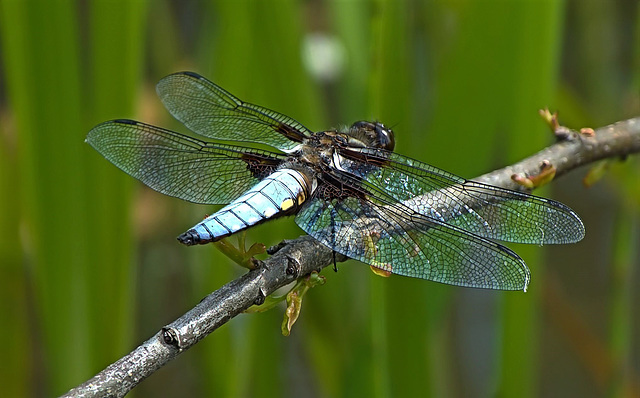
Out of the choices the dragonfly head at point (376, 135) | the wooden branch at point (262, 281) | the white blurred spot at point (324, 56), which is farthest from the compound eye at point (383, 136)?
the white blurred spot at point (324, 56)

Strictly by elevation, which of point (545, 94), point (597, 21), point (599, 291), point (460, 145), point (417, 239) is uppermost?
point (597, 21)

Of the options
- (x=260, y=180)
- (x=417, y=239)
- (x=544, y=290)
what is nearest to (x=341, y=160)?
(x=260, y=180)

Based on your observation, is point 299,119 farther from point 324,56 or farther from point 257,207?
point 324,56

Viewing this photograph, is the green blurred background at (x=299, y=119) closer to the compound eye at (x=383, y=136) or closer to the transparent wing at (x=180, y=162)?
the compound eye at (x=383, y=136)

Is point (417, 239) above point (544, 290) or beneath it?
above

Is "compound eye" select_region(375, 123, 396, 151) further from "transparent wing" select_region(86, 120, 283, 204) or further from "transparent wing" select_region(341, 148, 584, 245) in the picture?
"transparent wing" select_region(86, 120, 283, 204)

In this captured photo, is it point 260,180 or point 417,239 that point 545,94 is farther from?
point 260,180

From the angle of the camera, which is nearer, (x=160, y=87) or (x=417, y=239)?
(x=417, y=239)
